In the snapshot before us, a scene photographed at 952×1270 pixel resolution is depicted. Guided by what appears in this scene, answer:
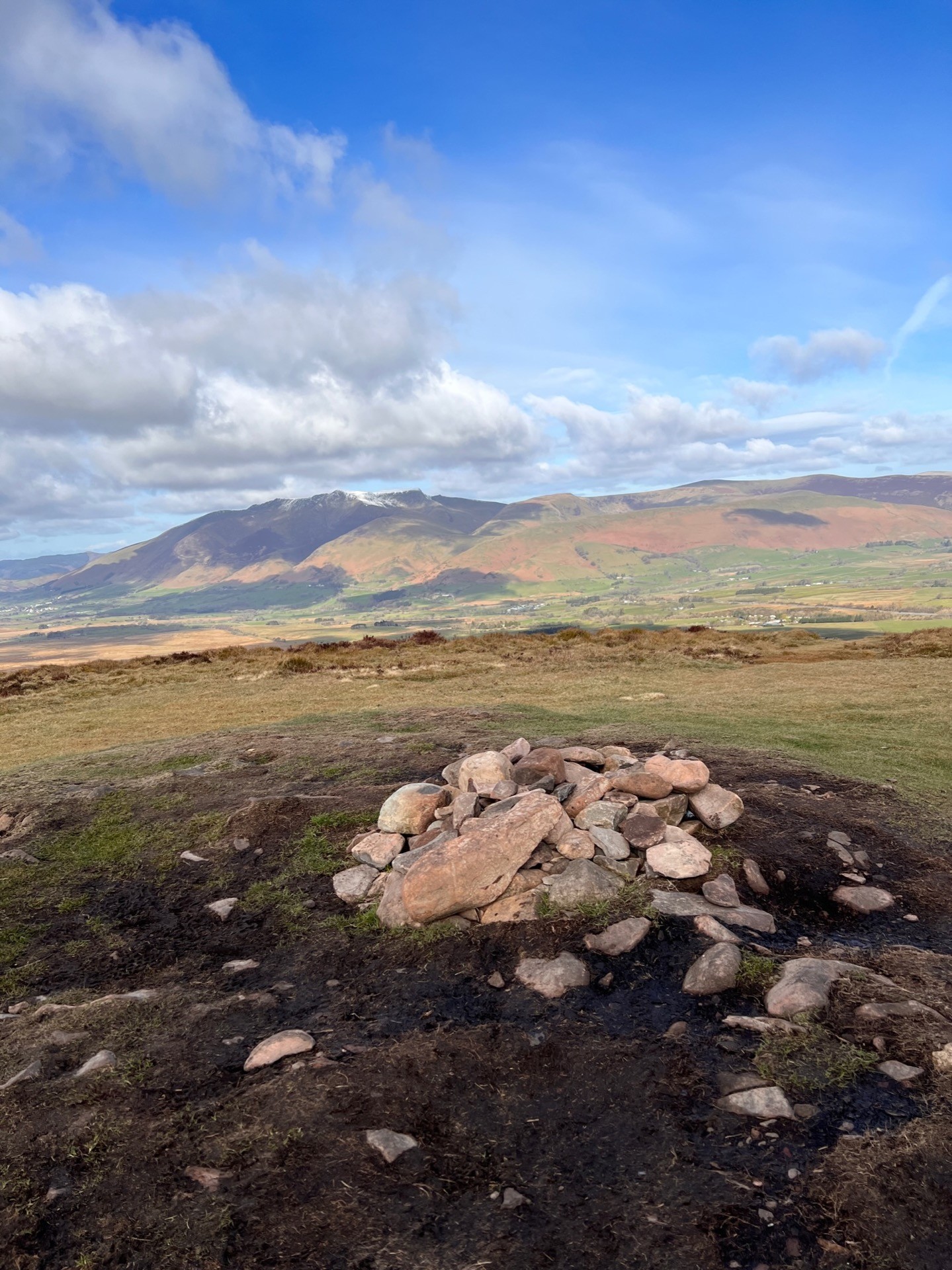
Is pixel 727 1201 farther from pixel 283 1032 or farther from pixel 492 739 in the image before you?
pixel 492 739

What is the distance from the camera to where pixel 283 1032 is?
6.50m

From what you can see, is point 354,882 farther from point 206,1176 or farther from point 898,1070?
point 898,1070

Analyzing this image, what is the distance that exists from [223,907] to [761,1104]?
7005 millimetres

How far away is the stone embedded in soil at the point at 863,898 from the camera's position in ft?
29.4

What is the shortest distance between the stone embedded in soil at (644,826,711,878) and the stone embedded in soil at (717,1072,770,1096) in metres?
3.43

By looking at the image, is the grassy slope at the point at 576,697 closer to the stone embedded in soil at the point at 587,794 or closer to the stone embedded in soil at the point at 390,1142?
the stone embedded in soil at the point at 587,794

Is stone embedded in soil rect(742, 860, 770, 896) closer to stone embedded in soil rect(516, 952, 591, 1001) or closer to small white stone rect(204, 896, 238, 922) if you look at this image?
stone embedded in soil rect(516, 952, 591, 1001)

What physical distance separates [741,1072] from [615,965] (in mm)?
1896

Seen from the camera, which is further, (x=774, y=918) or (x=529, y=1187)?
(x=774, y=918)

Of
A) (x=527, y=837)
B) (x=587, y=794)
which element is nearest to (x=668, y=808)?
(x=587, y=794)

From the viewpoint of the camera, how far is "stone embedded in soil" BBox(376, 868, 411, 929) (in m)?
8.63

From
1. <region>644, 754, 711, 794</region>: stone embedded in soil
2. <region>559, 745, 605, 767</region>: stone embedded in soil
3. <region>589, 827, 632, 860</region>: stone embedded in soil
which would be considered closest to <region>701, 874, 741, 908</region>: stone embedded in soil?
<region>589, 827, 632, 860</region>: stone embedded in soil

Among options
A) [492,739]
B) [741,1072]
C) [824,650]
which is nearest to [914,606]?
[824,650]

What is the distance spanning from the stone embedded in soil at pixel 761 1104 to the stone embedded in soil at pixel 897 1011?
1522mm
